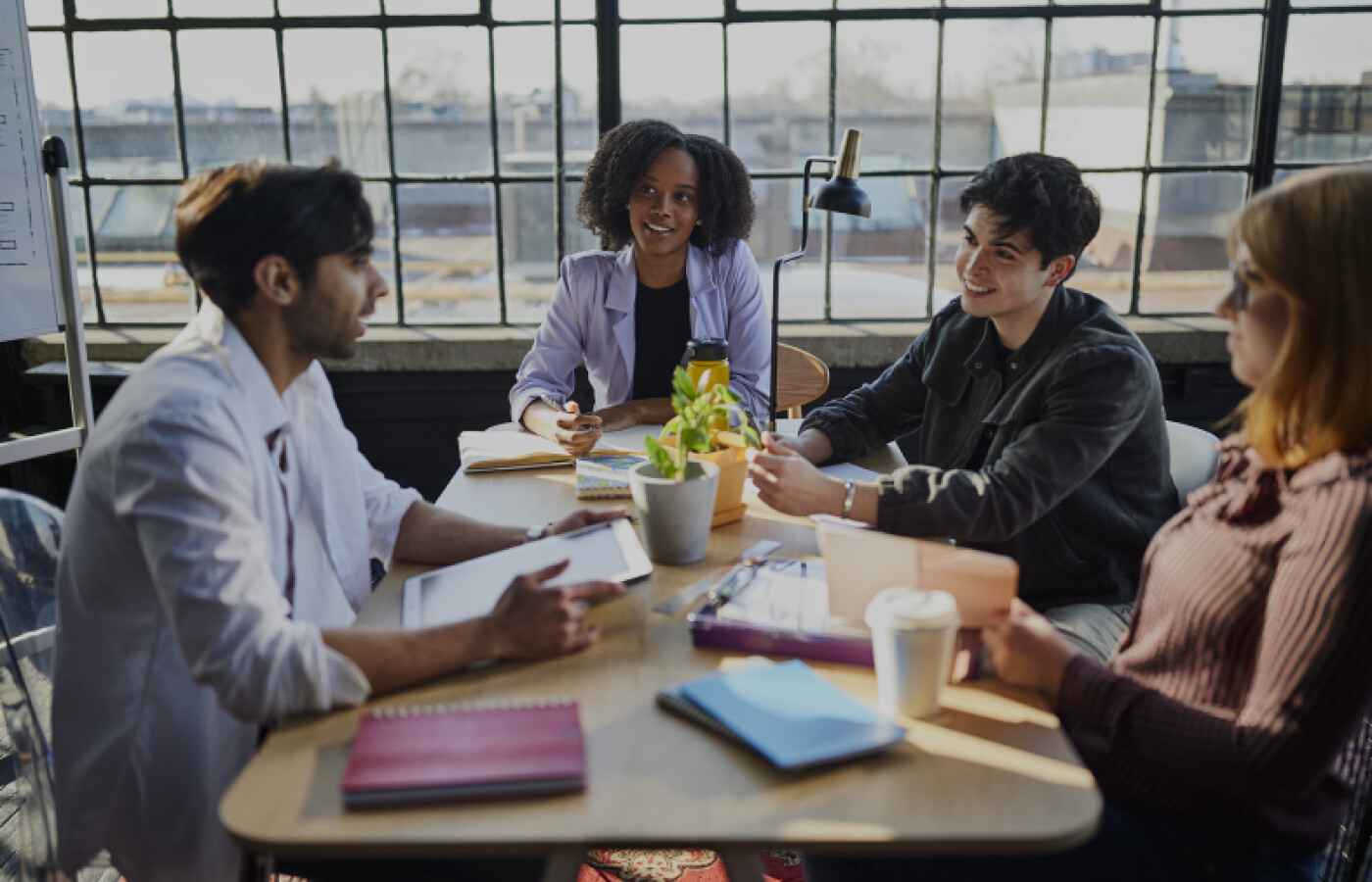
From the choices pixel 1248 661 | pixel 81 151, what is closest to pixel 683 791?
pixel 1248 661

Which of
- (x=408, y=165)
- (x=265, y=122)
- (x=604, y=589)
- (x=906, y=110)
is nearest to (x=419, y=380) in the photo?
(x=408, y=165)

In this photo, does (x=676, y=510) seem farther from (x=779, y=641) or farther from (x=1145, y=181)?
(x=1145, y=181)

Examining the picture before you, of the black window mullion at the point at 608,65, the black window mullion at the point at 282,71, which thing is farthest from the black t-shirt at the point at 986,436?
the black window mullion at the point at 282,71

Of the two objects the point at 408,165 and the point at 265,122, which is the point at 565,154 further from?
the point at 265,122

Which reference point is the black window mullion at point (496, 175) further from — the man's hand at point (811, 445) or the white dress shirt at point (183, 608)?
the white dress shirt at point (183, 608)

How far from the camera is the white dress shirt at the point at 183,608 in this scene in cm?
108

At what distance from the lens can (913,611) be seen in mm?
1047

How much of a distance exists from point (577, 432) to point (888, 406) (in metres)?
0.65

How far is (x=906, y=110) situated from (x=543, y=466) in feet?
6.36

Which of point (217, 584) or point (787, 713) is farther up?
point (217, 584)

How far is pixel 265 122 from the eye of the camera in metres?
3.29

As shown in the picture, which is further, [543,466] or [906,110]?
[906,110]

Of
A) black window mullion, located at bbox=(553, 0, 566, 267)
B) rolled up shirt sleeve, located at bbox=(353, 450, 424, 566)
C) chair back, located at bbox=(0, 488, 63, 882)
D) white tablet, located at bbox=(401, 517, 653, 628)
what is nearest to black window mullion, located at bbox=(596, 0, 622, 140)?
black window mullion, located at bbox=(553, 0, 566, 267)

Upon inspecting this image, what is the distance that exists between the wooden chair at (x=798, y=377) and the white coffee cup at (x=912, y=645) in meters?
1.60
